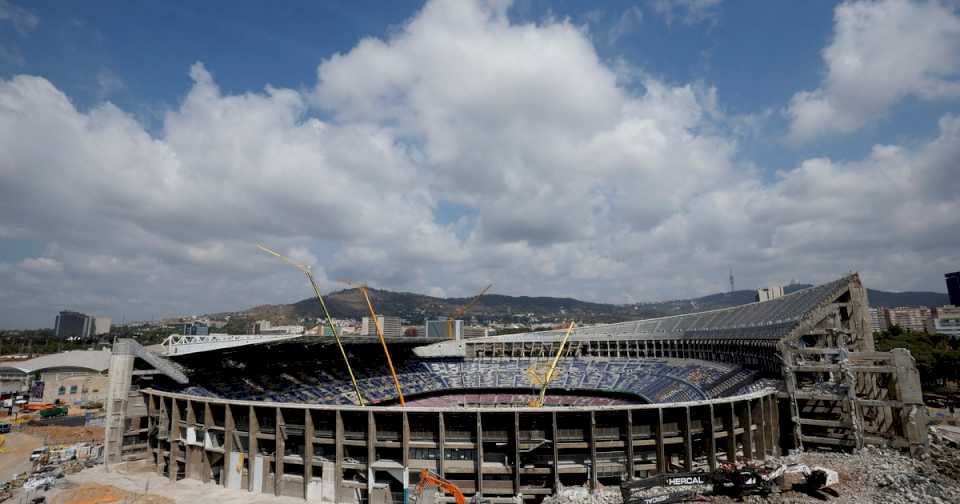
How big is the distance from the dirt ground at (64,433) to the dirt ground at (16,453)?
1133 mm

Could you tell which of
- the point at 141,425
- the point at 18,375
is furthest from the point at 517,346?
the point at 18,375

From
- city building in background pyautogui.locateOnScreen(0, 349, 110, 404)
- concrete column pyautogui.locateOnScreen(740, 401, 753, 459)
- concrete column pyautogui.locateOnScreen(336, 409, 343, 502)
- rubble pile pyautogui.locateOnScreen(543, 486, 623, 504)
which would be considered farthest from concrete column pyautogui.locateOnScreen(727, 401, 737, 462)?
city building in background pyautogui.locateOnScreen(0, 349, 110, 404)

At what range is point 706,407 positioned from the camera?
1750 inches

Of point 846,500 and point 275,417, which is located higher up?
point 275,417

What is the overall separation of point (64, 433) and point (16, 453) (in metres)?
9.01

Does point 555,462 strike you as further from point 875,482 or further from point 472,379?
point 472,379

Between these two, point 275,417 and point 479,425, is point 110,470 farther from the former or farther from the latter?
point 479,425

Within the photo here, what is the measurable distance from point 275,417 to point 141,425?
26.1 metres

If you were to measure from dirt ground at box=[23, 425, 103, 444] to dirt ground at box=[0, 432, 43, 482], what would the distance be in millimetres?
1133

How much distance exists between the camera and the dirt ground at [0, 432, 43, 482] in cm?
5957

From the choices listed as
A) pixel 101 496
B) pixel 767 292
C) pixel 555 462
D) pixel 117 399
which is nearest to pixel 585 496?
pixel 555 462

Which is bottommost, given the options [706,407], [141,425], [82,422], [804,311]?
[82,422]

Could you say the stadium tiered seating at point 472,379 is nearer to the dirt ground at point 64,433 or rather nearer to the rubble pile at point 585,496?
the dirt ground at point 64,433

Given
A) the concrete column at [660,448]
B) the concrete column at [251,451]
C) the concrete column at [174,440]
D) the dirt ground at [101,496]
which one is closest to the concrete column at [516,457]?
the concrete column at [660,448]
